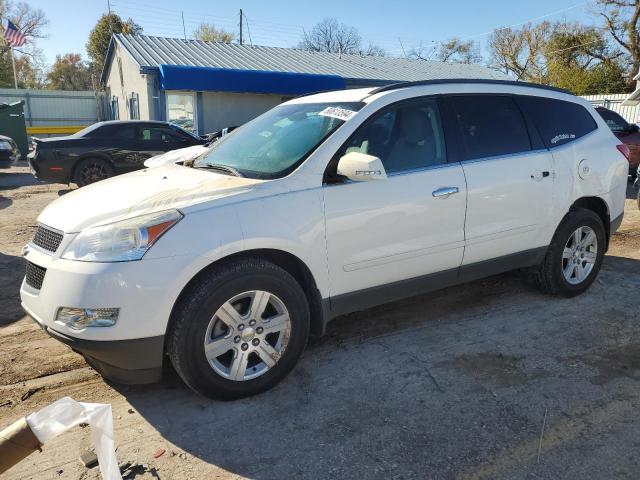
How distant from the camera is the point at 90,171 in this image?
1071 centimetres

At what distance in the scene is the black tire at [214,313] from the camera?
2.93m

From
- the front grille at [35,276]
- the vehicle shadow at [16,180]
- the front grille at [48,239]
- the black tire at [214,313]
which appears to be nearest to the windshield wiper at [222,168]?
the black tire at [214,313]

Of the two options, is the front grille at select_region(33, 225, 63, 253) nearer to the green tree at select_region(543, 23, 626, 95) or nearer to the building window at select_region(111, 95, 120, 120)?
the building window at select_region(111, 95, 120, 120)

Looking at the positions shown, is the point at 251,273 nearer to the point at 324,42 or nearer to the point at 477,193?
the point at 477,193

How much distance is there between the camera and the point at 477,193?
3.95 metres

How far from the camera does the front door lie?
11.2ft

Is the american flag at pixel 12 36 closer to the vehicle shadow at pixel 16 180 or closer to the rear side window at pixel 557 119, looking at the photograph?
the vehicle shadow at pixel 16 180

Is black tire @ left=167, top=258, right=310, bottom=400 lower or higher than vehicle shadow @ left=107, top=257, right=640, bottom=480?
higher

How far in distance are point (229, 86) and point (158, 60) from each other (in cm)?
323

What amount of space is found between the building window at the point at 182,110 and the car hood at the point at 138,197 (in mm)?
17140

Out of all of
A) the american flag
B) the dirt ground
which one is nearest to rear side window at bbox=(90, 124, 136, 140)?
the dirt ground

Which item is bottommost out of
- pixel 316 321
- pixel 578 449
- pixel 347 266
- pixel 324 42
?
pixel 578 449

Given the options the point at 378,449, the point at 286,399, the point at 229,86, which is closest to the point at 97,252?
the point at 286,399

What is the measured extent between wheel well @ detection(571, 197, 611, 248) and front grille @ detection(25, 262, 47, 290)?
4227mm
